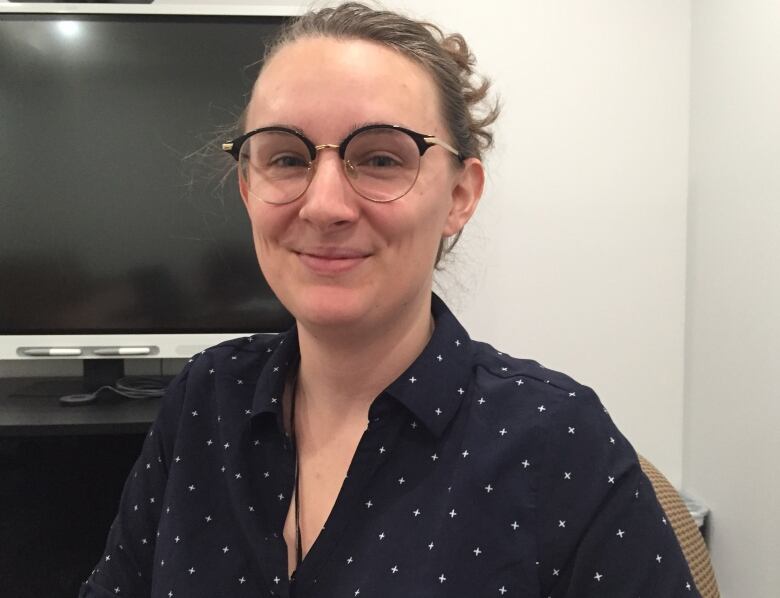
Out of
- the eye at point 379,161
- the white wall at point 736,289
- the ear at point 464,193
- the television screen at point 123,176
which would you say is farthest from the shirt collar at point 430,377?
the white wall at point 736,289

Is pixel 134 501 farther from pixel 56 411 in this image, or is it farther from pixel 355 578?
pixel 56 411

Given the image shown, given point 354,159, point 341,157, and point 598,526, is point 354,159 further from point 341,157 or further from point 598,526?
point 598,526

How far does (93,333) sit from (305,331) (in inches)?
39.3

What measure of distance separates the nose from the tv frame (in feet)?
3.21

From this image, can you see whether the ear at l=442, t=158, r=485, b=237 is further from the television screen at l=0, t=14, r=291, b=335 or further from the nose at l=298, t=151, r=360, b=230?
the television screen at l=0, t=14, r=291, b=335

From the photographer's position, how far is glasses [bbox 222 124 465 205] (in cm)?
66

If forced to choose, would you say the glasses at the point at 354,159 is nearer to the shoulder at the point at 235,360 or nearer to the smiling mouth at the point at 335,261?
the smiling mouth at the point at 335,261

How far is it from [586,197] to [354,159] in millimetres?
1223

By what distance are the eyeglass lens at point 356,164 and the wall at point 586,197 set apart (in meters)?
1.05

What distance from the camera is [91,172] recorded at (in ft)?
5.01

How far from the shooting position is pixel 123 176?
153cm

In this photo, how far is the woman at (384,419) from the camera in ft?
2.05

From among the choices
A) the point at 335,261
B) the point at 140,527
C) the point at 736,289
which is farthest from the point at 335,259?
the point at 736,289

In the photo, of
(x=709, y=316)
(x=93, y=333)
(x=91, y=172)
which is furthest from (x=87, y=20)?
(x=709, y=316)
